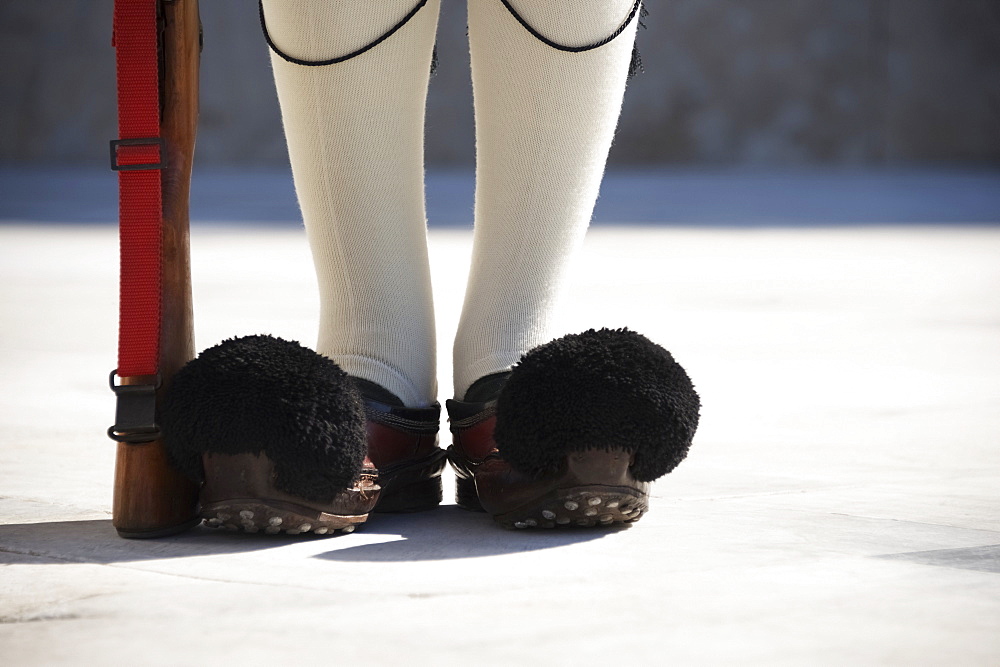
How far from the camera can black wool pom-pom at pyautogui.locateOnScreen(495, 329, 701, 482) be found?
734 mm

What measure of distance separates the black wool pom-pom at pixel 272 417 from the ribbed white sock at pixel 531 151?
A: 13 centimetres

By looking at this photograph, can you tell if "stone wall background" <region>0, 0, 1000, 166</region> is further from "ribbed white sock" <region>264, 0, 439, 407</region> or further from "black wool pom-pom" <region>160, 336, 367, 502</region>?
"black wool pom-pom" <region>160, 336, 367, 502</region>

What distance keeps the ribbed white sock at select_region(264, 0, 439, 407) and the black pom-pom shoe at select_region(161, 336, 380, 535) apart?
0.31ft

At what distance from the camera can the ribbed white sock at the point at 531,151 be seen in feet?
2.65

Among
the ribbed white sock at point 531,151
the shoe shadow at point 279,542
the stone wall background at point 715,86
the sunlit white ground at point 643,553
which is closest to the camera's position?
the sunlit white ground at point 643,553

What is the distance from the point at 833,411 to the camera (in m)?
1.19

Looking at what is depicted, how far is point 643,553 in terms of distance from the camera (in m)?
0.71

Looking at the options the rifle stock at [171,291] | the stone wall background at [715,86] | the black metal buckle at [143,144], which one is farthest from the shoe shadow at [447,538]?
the stone wall background at [715,86]

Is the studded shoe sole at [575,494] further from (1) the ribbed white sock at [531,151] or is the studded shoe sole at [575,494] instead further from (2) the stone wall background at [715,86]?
(2) the stone wall background at [715,86]

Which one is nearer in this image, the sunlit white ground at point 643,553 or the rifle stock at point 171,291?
the sunlit white ground at point 643,553

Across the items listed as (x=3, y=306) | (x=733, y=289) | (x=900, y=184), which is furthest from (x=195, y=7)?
(x=900, y=184)

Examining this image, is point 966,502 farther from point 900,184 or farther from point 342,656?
point 900,184

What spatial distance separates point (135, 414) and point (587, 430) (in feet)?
0.82

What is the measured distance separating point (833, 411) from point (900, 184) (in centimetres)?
403
